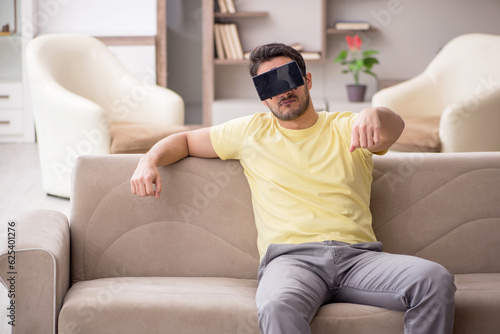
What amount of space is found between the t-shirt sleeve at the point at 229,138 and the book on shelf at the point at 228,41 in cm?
357

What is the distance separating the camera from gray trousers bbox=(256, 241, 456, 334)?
4.89 feet

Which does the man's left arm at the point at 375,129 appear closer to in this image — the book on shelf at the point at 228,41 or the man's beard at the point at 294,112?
the man's beard at the point at 294,112

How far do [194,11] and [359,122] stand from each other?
391cm

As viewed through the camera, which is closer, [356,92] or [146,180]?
[146,180]

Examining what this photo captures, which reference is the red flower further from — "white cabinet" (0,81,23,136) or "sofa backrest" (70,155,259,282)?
"sofa backrest" (70,155,259,282)

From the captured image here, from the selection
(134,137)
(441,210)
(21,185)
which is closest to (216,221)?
(441,210)

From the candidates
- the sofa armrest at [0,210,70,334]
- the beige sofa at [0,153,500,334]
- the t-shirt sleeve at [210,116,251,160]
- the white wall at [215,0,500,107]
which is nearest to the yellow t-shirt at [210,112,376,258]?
the t-shirt sleeve at [210,116,251,160]

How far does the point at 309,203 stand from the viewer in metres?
1.76

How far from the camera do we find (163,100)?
3951 millimetres

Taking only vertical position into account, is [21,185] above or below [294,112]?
below

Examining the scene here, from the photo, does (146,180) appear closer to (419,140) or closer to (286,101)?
(286,101)

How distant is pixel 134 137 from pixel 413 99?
1786 mm

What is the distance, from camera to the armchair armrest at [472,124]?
3.41 m

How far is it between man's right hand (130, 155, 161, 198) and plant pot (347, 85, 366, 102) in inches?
143
